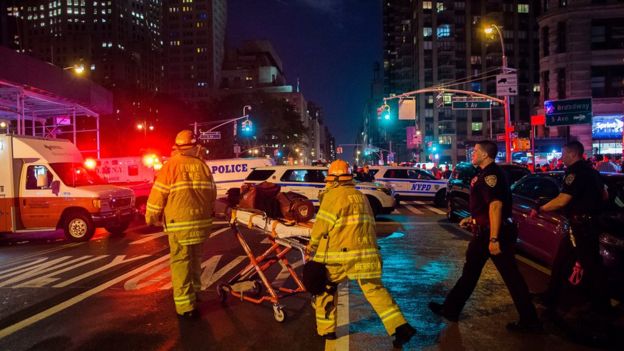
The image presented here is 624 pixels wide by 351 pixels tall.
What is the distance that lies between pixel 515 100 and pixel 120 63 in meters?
106

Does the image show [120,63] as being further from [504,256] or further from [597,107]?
[504,256]

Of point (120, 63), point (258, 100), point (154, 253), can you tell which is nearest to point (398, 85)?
point (258, 100)

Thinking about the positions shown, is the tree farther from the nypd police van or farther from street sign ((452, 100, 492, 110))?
the nypd police van

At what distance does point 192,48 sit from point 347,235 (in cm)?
18276

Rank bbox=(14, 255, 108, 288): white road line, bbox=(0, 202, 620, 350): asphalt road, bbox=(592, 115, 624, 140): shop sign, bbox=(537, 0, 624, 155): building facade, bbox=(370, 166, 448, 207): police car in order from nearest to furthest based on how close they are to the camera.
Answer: bbox=(0, 202, 620, 350): asphalt road → bbox=(14, 255, 108, 288): white road line → bbox=(370, 166, 448, 207): police car → bbox=(592, 115, 624, 140): shop sign → bbox=(537, 0, 624, 155): building facade

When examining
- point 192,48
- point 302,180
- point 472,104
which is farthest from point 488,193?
point 192,48

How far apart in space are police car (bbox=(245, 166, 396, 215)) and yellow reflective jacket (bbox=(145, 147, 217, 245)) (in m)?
10.4

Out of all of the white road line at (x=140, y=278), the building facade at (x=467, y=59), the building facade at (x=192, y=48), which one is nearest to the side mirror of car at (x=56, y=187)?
the white road line at (x=140, y=278)

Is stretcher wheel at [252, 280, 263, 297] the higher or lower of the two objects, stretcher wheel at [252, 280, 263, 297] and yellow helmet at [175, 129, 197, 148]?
the lower

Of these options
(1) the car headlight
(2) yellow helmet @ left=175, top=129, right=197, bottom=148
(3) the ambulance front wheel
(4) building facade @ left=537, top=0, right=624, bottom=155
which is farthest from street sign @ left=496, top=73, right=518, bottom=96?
(2) yellow helmet @ left=175, top=129, right=197, bottom=148

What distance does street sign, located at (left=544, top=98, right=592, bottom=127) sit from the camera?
28.8 m

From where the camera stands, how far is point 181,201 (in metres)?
5.41

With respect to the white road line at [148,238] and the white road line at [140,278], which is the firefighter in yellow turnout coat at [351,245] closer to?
the white road line at [140,278]

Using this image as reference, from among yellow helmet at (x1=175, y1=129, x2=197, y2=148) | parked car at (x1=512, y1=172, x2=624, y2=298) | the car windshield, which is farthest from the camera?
the car windshield
